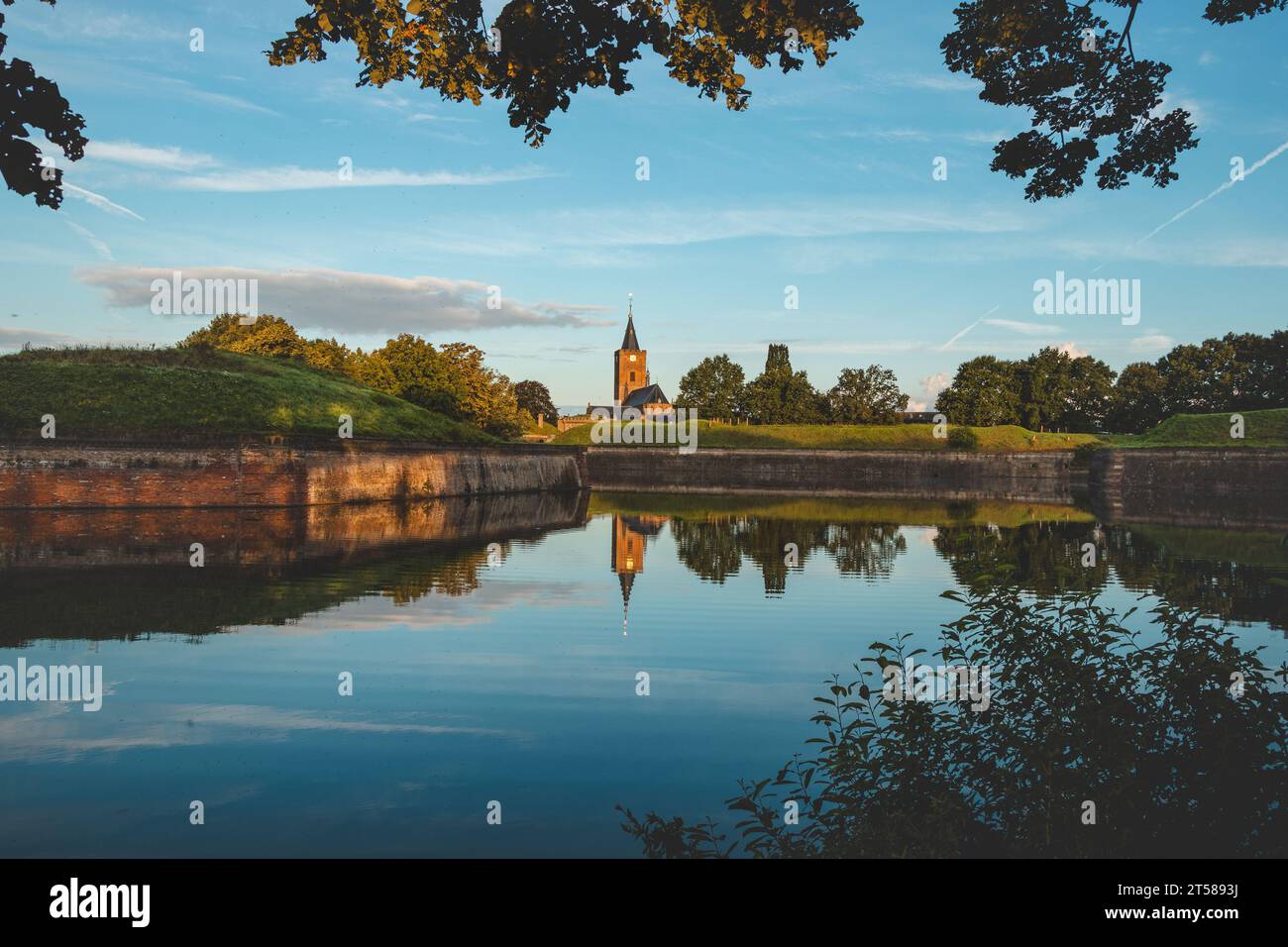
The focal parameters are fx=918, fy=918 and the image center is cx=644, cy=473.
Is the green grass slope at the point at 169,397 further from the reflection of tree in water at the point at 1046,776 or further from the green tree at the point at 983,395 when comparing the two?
the green tree at the point at 983,395

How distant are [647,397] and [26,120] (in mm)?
137275

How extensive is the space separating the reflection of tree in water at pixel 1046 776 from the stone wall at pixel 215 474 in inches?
1267

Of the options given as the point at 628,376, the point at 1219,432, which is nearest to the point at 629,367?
the point at 628,376

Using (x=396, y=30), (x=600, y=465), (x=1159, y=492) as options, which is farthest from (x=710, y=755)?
(x=600, y=465)

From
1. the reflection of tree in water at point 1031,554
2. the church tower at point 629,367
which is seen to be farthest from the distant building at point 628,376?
the reflection of tree in water at point 1031,554

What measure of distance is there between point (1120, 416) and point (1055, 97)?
366ft

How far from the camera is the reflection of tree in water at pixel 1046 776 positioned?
5719mm

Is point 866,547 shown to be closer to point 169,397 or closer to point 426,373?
point 169,397

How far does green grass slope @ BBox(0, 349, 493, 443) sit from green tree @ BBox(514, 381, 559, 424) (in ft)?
353

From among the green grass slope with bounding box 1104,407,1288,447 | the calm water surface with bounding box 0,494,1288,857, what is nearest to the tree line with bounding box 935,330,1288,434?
the green grass slope with bounding box 1104,407,1288,447

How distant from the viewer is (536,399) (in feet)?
527

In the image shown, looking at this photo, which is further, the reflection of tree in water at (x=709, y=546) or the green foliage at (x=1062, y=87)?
the reflection of tree in water at (x=709, y=546)
